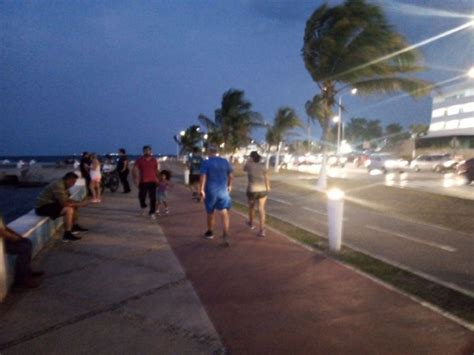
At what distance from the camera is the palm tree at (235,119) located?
4138cm

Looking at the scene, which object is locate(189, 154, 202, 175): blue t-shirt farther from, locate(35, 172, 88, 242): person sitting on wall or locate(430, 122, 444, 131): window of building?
locate(430, 122, 444, 131): window of building

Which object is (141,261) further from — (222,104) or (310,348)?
(222,104)

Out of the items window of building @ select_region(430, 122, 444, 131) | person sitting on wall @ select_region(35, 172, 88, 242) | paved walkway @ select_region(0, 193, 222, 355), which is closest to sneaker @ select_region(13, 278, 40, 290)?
paved walkway @ select_region(0, 193, 222, 355)

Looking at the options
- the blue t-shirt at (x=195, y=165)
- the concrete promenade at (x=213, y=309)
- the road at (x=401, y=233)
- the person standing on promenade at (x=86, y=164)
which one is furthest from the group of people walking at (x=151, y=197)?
the blue t-shirt at (x=195, y=165)

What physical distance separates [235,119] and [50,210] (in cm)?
3352

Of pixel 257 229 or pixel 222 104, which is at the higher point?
pixel 222 104

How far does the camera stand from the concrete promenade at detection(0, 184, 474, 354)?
14.0ft

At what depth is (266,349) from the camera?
13.6 feet

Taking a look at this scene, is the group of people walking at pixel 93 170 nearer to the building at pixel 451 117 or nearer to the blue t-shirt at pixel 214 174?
the blue t-shirt at pixel 214 174

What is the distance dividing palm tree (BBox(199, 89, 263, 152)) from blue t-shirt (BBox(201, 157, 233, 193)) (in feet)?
108

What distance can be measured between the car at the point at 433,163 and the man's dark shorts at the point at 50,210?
34.9m

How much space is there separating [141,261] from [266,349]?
3.62 m

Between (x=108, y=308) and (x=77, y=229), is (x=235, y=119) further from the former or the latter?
(x=108, y=308)

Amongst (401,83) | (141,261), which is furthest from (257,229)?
(401,83)
